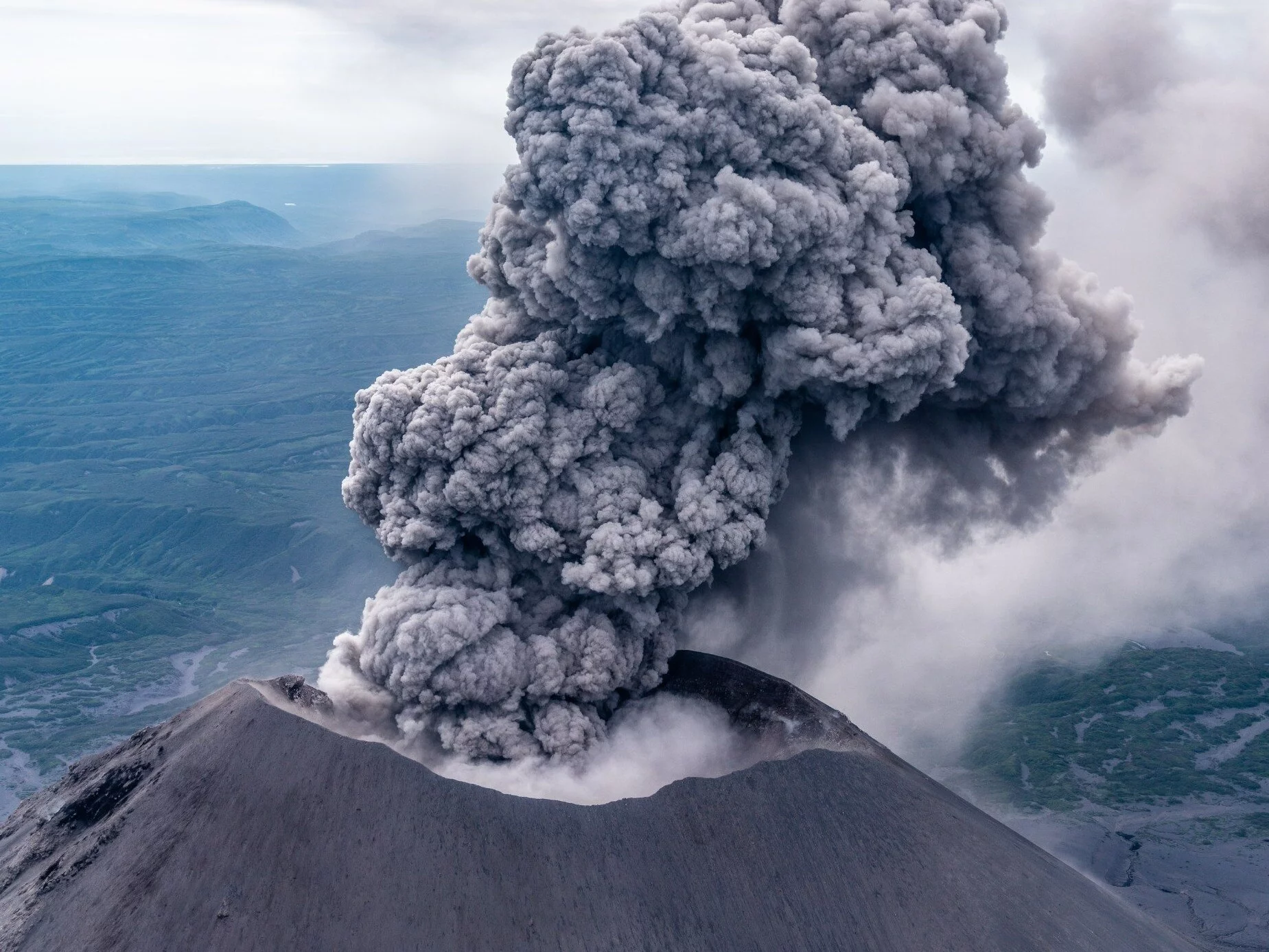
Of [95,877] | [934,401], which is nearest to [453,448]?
[95,877]

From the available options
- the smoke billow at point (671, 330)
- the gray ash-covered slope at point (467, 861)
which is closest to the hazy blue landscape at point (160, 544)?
the gray ash-covered slope at point (467, 861)

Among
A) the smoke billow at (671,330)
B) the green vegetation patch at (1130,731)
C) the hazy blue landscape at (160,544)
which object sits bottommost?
the hazy blue landscape at (160,544)

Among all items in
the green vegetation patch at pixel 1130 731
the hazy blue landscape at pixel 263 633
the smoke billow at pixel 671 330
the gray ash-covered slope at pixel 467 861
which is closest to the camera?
the gray ash-covered slope at pixel 467 861

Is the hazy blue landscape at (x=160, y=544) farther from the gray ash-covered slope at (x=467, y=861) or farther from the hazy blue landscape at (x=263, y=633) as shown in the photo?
the gray ash-covered slope at (x=467, y=861)

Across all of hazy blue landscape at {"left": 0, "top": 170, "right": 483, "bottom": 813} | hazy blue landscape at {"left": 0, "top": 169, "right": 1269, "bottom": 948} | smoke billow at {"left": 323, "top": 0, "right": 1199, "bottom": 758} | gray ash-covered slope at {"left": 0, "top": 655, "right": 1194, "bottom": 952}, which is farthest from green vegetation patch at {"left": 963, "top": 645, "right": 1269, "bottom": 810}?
hazy blue landscape at {"left": 0, "top": 170, "right": 483, "bottom": 813}

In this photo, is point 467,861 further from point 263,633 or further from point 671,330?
point 263,633

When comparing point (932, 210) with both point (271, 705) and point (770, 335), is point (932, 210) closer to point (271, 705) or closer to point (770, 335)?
point (770, 335)

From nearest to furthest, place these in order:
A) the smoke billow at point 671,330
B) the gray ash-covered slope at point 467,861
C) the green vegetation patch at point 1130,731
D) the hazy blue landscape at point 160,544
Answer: the gray ash-covered slope at point 467,861
the smoke billow at point 671,330
the green vegetation patch at point 1130,731
the hazy blue landscape at point 160,544
